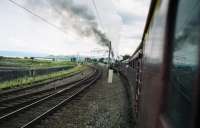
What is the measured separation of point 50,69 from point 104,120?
23.8m

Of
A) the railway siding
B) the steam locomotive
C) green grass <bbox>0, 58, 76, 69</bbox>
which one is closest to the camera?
the steam locomotive

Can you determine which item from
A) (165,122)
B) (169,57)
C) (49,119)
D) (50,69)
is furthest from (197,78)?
(50,69)

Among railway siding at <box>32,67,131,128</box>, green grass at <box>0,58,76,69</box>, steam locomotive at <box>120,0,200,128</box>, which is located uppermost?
steam locomotive at <box>120,0,200,128</box>

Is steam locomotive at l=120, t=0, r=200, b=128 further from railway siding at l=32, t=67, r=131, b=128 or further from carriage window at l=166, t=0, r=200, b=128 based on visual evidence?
railway siding at l=32, t=67, r=131, b=128

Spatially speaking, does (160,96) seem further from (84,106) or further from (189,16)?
(84,106)

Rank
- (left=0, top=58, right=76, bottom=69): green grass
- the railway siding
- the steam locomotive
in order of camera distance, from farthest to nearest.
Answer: (left=0, top=58, right=76, bottom=69): green grass
the railway siding
the steam locomotive

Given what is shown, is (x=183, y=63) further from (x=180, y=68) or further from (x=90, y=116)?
(x=90, y=116)

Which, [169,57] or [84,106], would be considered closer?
[169,57]

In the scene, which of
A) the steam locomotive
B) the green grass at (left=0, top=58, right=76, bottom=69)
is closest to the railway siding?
the steam locomotive

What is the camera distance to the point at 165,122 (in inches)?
70.2

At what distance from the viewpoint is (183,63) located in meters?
1.67

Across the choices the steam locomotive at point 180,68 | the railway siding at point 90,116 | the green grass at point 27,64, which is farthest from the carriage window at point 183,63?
the green grass at point 27,64

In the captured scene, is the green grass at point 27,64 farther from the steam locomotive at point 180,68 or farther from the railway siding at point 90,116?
the steam locomotive at point 180,68

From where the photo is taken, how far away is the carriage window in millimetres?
1382
